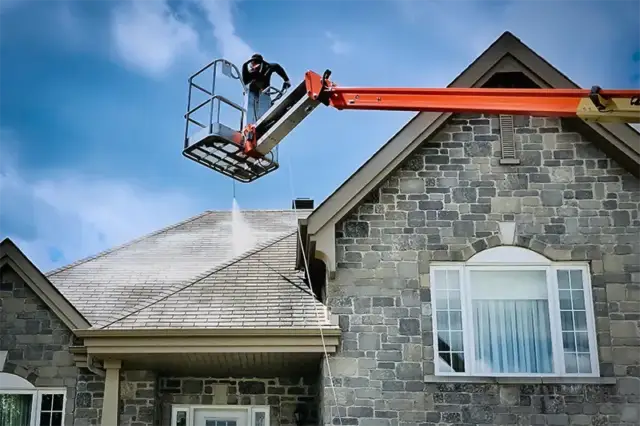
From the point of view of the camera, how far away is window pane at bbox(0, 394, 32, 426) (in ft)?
46.8

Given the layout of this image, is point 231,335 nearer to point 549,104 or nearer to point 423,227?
point 423,227

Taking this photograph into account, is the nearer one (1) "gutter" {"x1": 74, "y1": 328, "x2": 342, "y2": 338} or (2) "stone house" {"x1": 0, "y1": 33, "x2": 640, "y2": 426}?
(2) "stone house" {"x1": 0, "y1": 33, "x2": 640, "y2": 426}

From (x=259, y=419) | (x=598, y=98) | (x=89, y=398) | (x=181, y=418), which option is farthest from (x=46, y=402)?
(x=598, y=98)

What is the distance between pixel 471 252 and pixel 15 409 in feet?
23.6

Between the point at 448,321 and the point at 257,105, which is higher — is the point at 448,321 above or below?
below

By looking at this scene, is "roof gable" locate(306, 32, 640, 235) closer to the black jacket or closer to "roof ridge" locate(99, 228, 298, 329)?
the black jacket

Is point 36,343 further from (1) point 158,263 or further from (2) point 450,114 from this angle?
(2) point 450,114

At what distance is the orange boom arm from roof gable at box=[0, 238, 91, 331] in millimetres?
4952

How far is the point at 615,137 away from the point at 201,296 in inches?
251

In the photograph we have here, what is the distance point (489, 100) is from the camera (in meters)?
12.1

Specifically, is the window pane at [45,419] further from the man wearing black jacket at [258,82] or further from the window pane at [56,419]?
the man wearing black jacket at [258,82]

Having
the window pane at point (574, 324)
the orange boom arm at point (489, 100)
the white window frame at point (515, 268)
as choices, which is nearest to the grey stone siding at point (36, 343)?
the orange boom arm at point (489, 100)

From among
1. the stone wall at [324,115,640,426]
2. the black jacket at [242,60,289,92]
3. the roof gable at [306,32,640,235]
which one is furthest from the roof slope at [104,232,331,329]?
the black jacket at [242,60,289,92]

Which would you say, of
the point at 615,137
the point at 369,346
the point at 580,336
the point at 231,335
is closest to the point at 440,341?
the point at 369,346
